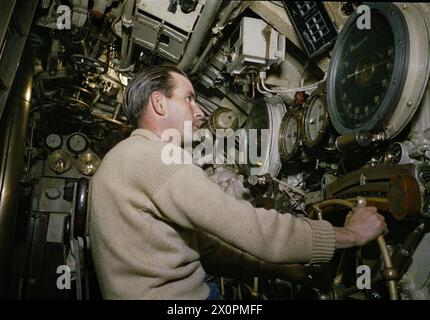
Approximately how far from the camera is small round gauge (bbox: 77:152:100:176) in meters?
6.90

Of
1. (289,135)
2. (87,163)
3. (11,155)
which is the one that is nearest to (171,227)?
(289,135)

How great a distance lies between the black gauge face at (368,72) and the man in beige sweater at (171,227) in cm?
66

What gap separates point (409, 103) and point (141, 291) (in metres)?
1.46

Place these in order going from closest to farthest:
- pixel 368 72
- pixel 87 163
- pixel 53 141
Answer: pixel 368 72
pixel 53 141
pixel 87 163

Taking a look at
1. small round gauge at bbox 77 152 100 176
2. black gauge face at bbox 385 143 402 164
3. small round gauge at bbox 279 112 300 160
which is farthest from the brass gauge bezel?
small round gauge at bbox 77 152 100 176

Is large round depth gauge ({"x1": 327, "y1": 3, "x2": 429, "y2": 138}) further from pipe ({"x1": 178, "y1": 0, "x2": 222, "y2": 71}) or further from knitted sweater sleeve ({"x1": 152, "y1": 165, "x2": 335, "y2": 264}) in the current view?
pipe ({"x1": 178, "y1": 0, "x2": 222, "y2": 71})

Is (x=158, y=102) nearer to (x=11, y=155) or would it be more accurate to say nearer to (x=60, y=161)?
(x=11, y=155)

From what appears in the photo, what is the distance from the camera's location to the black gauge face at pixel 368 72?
1.61 metres

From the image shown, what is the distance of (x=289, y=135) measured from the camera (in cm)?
281

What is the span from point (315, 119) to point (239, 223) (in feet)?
4.75

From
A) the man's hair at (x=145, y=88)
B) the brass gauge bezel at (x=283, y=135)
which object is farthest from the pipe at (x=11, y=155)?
the brass gauge bezel at (x=283, y=135)

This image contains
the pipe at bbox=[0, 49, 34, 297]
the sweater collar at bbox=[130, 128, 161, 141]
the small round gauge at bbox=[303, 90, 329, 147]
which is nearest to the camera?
the sweater collar at bbox=[130, 128, 161, 141]

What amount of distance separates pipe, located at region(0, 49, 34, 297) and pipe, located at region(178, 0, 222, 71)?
1.57m
